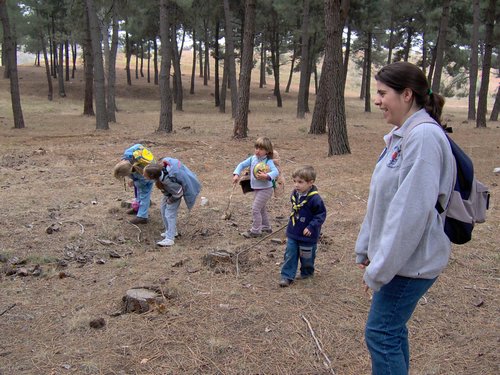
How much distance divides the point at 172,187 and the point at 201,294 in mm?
2021

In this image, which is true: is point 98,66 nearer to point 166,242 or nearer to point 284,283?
point 166,242

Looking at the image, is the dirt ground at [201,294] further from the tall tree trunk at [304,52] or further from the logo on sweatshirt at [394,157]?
the tall tree trunk at [304,52]

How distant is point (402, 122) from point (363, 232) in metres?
0.61

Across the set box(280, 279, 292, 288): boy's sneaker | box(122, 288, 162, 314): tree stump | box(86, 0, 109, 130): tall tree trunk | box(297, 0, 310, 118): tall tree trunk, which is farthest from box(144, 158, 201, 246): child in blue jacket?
box(297, 0, 310, 118): tall tree trunk

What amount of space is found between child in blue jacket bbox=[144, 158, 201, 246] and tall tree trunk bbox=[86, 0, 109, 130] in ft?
41.2

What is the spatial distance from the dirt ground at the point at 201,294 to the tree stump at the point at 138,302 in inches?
2.1

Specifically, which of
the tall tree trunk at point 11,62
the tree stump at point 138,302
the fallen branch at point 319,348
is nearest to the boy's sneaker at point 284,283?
the fallen branch at point 319,348

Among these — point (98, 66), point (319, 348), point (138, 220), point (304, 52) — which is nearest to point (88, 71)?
point (98, 66)

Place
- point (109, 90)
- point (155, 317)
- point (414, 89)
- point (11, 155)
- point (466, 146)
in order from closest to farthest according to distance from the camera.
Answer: point (414, 89) → point (155, 317) → point (11, 155) → point (466, 146) → point (109, 90)

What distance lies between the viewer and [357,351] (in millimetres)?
3508

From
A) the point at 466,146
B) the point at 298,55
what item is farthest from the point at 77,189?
the point at 298,55

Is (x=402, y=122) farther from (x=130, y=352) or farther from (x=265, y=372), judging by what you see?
(x=130, y=352)

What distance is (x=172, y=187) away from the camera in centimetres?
609

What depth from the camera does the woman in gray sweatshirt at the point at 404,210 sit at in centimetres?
203
